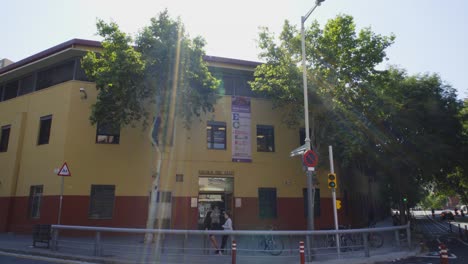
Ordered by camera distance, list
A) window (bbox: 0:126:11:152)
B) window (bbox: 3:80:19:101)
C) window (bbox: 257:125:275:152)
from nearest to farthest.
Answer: window (bbox: 257:125:275:152), window (bbox: 0:126:11:152), window (bbox: 3:80:19:101)

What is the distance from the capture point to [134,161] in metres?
18.4

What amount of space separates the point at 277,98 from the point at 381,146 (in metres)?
7.42

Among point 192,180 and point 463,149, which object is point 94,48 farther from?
point 463,149

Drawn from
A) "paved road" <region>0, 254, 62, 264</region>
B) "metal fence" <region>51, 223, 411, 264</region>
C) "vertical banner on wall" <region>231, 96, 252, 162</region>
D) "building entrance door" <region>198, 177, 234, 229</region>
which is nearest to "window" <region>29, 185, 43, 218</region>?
"metal fence" <region>51, 223, 411, 264</region>

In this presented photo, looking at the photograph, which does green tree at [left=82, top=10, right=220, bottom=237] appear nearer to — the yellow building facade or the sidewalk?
the yellow building facade

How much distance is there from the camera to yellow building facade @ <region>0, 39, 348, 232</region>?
17.6 meters

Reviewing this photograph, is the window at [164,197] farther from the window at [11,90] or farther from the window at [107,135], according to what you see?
the window at [11,90]

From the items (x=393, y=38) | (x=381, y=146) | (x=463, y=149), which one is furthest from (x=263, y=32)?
(x=463, y=149)

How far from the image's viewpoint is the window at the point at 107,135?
18250 mm

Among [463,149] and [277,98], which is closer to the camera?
[277,98]

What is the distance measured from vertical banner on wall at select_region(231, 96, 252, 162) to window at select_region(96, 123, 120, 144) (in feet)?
22.4

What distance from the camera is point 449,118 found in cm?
2088

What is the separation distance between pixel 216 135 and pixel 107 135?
20.8 ft

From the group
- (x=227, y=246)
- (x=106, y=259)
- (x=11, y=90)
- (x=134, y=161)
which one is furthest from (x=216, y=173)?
(x=11, y=90)
